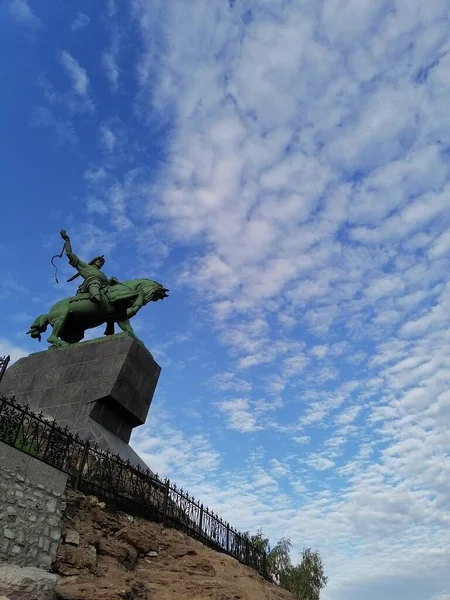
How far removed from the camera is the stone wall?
7273mm

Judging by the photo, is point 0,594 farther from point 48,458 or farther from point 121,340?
point 121,340

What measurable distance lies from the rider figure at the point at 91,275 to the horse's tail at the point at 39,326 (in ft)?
4.84

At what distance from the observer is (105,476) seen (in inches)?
382

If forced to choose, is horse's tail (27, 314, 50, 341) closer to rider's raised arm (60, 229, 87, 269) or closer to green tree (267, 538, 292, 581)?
rider's raised arm (60, 229, 87, 269)

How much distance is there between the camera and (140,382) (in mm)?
15273

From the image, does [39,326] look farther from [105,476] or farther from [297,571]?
[297,571]

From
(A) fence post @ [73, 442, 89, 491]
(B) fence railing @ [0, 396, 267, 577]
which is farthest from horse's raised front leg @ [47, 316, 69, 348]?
(A) fence post @ [73, 442, 89, 491]

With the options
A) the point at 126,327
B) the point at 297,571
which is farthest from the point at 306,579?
the point at 126,327

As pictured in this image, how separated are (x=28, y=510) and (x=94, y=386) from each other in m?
6.63

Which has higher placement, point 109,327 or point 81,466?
point 109,327

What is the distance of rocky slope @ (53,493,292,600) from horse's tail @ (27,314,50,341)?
358 inches

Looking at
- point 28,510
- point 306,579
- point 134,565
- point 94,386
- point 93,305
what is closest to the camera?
point 28,510

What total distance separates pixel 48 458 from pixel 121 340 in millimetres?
6635

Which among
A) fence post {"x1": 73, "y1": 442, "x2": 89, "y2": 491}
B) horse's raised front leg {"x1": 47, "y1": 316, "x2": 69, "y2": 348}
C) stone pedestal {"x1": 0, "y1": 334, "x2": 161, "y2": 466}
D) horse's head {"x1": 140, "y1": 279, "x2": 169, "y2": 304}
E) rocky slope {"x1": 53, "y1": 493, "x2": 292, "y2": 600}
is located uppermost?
horse's head {"x1": 140, "y1": 279, "x2": 169, "y2": 304}
